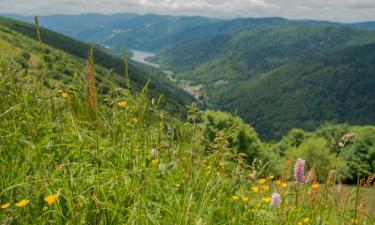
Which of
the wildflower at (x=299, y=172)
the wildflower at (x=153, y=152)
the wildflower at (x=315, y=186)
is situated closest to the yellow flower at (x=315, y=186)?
the wildflower at (x=315, y=186)

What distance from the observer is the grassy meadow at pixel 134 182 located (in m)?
2.13

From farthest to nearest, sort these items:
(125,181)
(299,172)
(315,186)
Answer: (315,186), (299,172), (125,181)

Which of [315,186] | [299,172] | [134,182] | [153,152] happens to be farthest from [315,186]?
[134,182]

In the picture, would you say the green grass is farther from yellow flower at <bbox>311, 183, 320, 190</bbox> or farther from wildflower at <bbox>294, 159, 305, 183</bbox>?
wildflower at <bbox>294, 159, 305, 183</bbox>

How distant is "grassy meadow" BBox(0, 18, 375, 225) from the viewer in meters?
2.13

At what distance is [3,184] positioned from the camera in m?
2.34

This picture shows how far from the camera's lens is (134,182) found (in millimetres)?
2389

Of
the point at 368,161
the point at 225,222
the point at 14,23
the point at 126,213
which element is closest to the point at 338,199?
the point at 225,222

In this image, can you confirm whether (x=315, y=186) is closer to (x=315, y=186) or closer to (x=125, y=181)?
(x=315, y=186)

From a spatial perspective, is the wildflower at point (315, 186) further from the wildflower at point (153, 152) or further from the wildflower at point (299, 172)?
the wildflower at point (153, 152)

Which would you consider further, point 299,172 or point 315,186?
point 315,186

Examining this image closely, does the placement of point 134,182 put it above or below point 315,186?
above

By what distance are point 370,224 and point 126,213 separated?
5.90ft

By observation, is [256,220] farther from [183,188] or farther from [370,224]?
[370,224]
